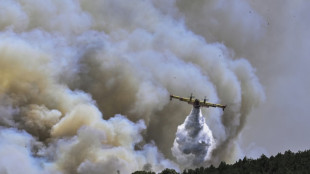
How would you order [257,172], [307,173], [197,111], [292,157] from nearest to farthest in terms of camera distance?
[307,173], [257,172], [292,157], [197,111]

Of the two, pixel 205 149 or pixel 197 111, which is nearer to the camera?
pixel 197 111

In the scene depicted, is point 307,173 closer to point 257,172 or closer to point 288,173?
point 288,173

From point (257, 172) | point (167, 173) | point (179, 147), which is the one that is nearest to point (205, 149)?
point (179, 147)

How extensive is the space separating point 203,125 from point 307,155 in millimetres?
63311

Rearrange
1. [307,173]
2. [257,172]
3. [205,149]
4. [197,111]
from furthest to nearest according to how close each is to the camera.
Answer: [205,149] < [197,111] < [257,172] < [307,173]

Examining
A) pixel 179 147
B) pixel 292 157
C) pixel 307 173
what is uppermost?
pixel 179 147

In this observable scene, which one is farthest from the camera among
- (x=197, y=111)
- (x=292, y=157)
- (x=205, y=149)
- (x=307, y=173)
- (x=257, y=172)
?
(x=205, y=149)

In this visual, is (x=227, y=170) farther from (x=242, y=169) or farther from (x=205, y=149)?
(x=205, y=149)

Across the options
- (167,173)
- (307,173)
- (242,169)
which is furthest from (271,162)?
(167,173)

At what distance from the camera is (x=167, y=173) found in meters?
129

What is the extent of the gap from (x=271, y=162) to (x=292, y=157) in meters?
7.86

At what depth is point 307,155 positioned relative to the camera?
128 meters

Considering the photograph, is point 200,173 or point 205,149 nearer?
point 200,173

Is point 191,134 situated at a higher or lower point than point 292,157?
higher
